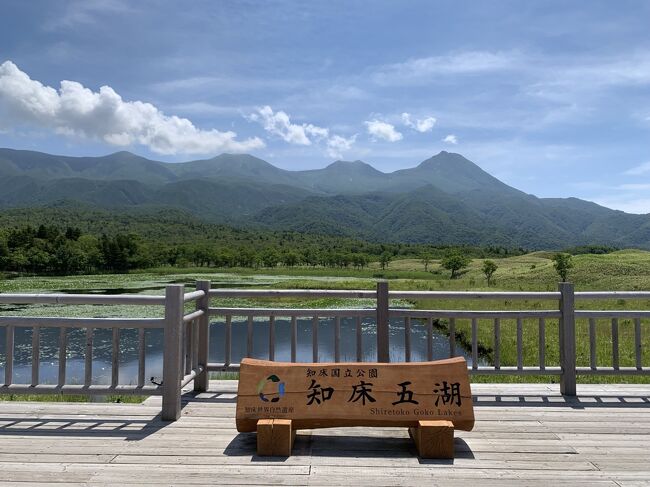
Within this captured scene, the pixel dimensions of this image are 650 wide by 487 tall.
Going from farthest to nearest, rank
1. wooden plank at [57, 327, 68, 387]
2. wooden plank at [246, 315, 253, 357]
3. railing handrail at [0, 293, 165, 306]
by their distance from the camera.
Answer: wooden plank at [246, 315, 253, 357] → railing handrail at [0, 293, 165, 306] → wooden plank at [57, 327, 68, 387]

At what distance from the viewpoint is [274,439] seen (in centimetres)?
406

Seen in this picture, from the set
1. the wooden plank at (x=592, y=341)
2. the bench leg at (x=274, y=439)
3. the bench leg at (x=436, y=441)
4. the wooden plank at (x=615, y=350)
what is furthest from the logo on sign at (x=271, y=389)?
the wooden plank at (x=615, y=350)

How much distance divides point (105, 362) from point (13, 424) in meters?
13.0

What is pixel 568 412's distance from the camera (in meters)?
5.49

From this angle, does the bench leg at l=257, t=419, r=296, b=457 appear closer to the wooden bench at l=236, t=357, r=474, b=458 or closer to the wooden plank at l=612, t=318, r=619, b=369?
the wooden bench at l=236, t=357, r=474, b=458

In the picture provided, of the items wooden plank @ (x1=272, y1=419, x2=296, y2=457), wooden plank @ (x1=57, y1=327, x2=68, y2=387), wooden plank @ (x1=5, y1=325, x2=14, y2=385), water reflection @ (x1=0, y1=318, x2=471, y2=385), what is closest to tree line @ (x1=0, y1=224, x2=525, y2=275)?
water reflection @ (x1=0, y1=318, x2=471, y2=385)

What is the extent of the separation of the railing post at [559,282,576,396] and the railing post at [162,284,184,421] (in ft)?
15.1

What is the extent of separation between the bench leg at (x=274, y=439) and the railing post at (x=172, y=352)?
4.76ft

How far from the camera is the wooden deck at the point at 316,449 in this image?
3666 mm

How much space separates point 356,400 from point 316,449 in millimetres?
541

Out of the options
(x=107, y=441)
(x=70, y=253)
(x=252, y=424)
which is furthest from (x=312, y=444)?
(x=70, y=253)

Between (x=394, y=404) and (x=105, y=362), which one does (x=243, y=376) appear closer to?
(x=394, y=404)

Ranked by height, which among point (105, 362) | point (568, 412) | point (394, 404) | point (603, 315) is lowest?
point (105, 362)

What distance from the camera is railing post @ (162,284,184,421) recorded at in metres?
5.07
